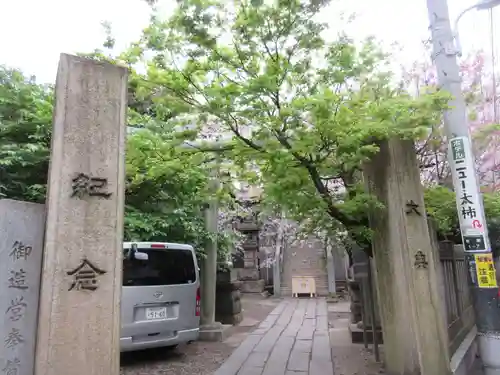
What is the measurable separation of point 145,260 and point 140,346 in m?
1.31

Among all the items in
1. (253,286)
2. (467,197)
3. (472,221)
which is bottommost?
(253,286)

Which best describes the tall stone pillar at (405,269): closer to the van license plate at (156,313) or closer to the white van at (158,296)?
the white van at (158,296)

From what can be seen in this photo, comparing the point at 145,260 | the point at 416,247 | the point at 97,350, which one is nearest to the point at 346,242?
the point at 416,247

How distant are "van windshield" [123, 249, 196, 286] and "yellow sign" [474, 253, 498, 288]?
4.45 m

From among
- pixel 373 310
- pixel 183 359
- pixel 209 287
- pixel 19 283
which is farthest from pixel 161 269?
pixel 19 283

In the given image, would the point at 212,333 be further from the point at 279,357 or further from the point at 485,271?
the point at 485,271

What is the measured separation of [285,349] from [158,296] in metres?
2.94

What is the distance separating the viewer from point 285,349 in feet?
25.3

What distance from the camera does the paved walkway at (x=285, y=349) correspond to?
6.30m

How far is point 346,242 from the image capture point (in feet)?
24.3

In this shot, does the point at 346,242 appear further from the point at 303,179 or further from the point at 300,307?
the point at 300,307

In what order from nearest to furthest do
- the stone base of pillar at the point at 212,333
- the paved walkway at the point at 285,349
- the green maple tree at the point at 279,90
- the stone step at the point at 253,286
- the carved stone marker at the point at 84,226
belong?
1. the carved stone marker at the point at 84,226
2. the green maple tree at the point at 279,90
3. the paved walkway at the point at 285,349
4. the stone base of pillar at the point at 212,333
5. the stone step at the point at 253,286

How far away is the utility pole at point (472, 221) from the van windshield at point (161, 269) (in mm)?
4398

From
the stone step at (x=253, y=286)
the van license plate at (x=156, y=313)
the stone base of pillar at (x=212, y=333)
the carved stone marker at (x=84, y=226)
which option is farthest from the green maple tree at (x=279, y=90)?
the stone step at (x=253, y=286)
